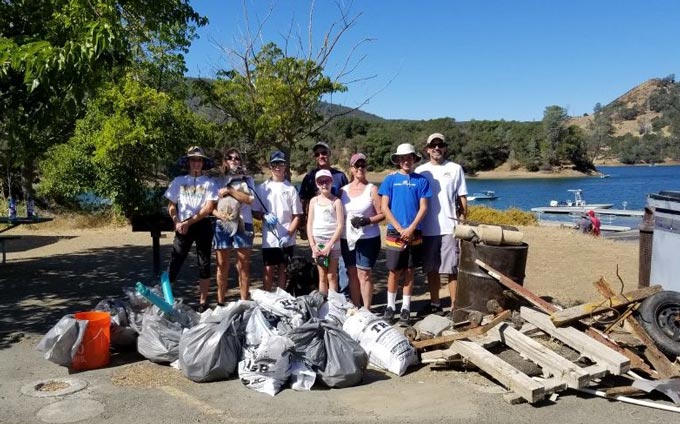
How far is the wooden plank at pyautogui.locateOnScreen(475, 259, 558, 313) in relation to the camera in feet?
17.8

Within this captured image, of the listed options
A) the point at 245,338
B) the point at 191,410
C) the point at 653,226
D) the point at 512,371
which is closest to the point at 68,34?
the point at 245,338

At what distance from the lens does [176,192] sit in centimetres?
652

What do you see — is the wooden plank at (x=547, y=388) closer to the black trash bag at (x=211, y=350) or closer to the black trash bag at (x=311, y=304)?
the black trash bag at (x=311, y=304)

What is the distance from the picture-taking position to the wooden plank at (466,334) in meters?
Answer: 5.18

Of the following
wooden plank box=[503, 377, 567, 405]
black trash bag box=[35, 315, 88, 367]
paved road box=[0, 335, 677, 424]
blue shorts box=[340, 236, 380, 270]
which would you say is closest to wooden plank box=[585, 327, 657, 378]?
paved road box=[0, 335, 677, 424]

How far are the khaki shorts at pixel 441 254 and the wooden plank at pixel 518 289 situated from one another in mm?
468

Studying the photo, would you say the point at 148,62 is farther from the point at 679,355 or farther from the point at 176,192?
the point at 679,355

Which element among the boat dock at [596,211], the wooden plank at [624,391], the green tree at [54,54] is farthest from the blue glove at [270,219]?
the boat dock at [596,211]

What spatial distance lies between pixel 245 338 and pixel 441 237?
2.47m

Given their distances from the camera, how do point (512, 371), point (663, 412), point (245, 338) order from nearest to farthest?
point (663, 412)
point (512, 371)
point (245, 338)

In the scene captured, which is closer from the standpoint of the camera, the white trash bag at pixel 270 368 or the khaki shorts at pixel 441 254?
the white trash bag at pixel 270 368

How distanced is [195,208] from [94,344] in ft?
6.34

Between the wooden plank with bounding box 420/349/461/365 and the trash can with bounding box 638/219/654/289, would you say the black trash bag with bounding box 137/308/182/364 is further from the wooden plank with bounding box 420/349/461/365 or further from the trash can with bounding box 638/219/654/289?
the trash can with bounding box 638/219/654/289

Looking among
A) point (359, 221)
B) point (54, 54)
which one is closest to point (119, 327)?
point (359, 221)
